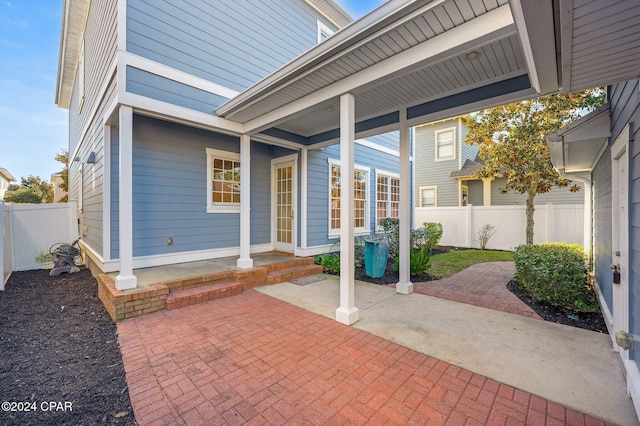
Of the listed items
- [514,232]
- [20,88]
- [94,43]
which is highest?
[20,88]

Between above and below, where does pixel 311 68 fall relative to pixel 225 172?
above

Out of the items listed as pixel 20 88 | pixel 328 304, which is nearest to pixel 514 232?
pixel 328 304

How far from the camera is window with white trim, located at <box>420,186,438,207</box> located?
1410 cm

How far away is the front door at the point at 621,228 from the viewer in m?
2.38

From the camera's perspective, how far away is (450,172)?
1356 cm

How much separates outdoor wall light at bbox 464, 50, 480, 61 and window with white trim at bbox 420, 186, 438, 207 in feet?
37.7

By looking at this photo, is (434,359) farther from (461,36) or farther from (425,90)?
(425,90)

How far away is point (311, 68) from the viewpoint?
3475mm

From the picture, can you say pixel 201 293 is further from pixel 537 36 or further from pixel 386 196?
pixel 386 196

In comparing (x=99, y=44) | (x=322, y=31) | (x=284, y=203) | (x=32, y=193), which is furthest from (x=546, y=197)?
(x=32, y=193)

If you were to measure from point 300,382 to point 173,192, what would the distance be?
4.59 m

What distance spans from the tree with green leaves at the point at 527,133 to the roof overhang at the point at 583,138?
2713mm

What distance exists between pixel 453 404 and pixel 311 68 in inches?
147

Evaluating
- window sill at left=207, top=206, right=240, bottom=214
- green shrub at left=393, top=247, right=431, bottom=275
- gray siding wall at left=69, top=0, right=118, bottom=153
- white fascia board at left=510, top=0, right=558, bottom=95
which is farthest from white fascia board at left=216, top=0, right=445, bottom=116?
green shrub at left=393, top=247, right=431, bottom=275
